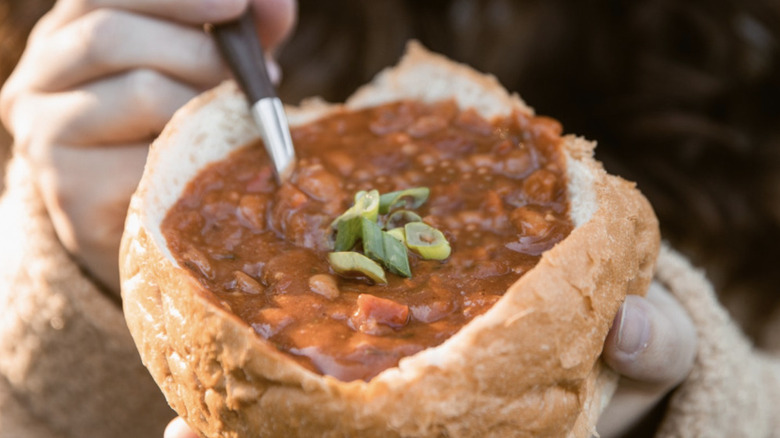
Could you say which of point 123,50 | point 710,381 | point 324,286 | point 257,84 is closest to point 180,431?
point 324,286

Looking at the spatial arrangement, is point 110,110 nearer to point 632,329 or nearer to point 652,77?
point 632,329

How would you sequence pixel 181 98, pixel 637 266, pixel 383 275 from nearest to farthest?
pixel 383 275
pixel 637 266
pixel 181 98

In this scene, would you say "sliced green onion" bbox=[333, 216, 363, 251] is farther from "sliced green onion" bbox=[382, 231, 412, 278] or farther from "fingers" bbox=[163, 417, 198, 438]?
"fingers" bbox=[163, 417, 198, 438]

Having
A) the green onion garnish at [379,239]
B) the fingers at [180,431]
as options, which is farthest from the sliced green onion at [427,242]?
the fingers at [180,431]

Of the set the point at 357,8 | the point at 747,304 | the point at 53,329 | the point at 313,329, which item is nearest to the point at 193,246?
the point at 313,329

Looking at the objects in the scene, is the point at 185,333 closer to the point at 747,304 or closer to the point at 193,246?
the point at 193,246

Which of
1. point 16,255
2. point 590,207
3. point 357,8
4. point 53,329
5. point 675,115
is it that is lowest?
point 53,329

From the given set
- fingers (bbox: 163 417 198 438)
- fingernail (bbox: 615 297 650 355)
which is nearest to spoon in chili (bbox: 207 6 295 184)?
fingers (bbox: 163 417 198 438)
